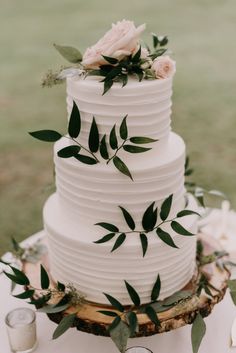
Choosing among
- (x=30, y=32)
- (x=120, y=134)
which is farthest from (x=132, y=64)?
(x=30, y=32)

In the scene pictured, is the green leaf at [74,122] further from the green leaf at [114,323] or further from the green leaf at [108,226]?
the green leaf at [114,323]

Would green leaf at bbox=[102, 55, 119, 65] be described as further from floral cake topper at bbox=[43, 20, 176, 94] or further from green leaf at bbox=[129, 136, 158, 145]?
green leaf at bbox=[129, 136, 158, 145]

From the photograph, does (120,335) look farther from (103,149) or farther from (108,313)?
(103,149)

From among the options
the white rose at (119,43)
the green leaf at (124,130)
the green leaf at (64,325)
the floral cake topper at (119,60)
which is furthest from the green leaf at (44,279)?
the white rose at (119,43)

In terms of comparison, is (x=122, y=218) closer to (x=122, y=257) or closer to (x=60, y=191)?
(x=122, y=257)

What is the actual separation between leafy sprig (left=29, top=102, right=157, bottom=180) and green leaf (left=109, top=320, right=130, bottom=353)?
1.73 ft

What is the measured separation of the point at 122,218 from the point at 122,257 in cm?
15

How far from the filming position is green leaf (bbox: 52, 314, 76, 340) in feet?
6.61

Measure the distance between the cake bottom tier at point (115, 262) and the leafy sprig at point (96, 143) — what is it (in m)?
0.29

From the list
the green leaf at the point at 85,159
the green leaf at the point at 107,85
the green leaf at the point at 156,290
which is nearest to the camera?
the green leaf at the point at 107,85

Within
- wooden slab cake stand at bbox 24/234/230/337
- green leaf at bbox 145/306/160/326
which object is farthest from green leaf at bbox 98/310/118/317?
green leaf at bbox 145/306/160/326

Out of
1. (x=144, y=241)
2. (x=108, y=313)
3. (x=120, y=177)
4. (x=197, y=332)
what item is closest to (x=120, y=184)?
(x=120, y=177)

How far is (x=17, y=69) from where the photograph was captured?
7.58 metres

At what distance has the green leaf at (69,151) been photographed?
1987mm
